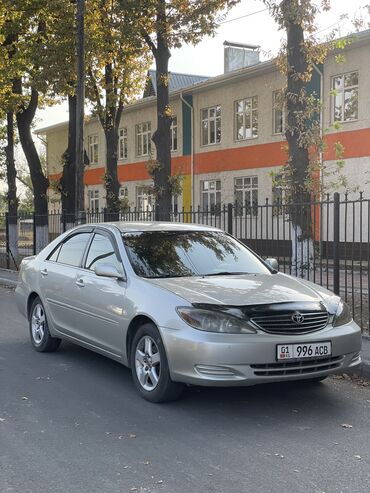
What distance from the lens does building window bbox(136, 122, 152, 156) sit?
29.8 metres

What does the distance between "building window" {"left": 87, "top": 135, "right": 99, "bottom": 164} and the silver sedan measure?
27699 millimetres

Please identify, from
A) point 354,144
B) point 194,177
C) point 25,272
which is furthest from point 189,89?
point 25,272

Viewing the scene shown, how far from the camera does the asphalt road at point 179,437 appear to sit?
3.66 m

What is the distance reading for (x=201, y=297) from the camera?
197 inches

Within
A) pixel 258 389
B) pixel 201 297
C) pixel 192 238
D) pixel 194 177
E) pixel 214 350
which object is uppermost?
pixel 194 177

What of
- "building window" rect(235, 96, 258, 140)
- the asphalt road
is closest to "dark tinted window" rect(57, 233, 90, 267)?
the asphalt road

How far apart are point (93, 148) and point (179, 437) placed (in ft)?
102

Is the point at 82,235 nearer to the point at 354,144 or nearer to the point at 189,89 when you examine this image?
the point at 354,144

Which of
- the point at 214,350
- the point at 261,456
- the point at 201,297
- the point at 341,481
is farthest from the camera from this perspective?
the point at 201,297

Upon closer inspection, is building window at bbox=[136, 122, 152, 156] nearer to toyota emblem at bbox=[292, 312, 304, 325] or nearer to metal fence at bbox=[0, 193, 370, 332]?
metal fence at bbox=[0, 193, 370, 332]

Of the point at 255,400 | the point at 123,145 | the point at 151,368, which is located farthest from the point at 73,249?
the point at 123,145

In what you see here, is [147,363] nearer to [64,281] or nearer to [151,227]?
[151,227]

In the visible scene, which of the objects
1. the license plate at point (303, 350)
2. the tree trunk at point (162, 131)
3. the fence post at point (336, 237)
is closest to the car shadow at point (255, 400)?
the license plate at point (303, 350)

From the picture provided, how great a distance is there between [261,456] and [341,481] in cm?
58
